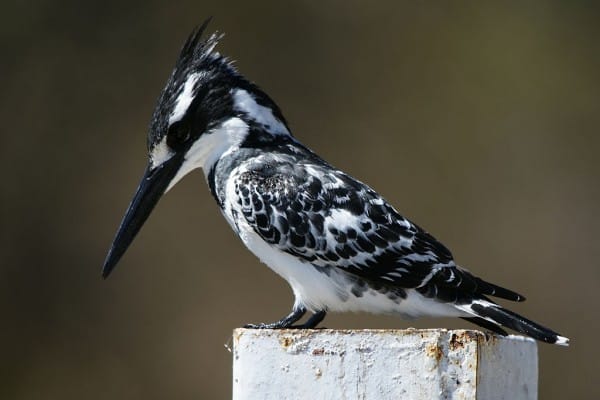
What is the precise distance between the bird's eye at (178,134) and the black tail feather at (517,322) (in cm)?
89

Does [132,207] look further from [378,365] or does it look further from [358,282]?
[378,365]

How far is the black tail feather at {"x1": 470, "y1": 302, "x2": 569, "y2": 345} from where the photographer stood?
2.27 metres

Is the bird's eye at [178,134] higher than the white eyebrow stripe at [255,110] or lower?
lower

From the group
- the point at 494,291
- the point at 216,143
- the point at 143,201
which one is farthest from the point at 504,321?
the point at 143,201

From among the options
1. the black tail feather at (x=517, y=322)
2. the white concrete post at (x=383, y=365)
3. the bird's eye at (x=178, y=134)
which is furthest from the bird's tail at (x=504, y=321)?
the bird's eye at (x=178, y=134)

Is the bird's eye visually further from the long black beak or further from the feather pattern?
the feather pattern

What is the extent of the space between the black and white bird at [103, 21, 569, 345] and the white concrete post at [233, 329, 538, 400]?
1.21 feet

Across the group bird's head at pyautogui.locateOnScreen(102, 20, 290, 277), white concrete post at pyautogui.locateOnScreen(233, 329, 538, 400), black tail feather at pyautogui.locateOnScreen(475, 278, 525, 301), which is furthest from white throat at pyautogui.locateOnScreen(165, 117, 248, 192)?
white concrete post at pyautogui.locateOnScreen(233, 329, 538, 400)

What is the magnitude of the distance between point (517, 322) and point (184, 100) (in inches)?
41.7

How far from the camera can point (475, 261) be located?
5480 mm

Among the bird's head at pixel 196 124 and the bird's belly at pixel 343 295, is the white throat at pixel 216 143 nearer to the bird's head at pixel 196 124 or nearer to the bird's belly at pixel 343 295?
the bird's head at pixel 196 124

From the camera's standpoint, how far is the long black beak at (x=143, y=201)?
2.86 metres

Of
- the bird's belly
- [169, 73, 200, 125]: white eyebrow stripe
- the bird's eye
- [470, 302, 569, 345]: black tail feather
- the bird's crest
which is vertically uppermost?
the bird's crest

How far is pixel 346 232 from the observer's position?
257 centimetres
